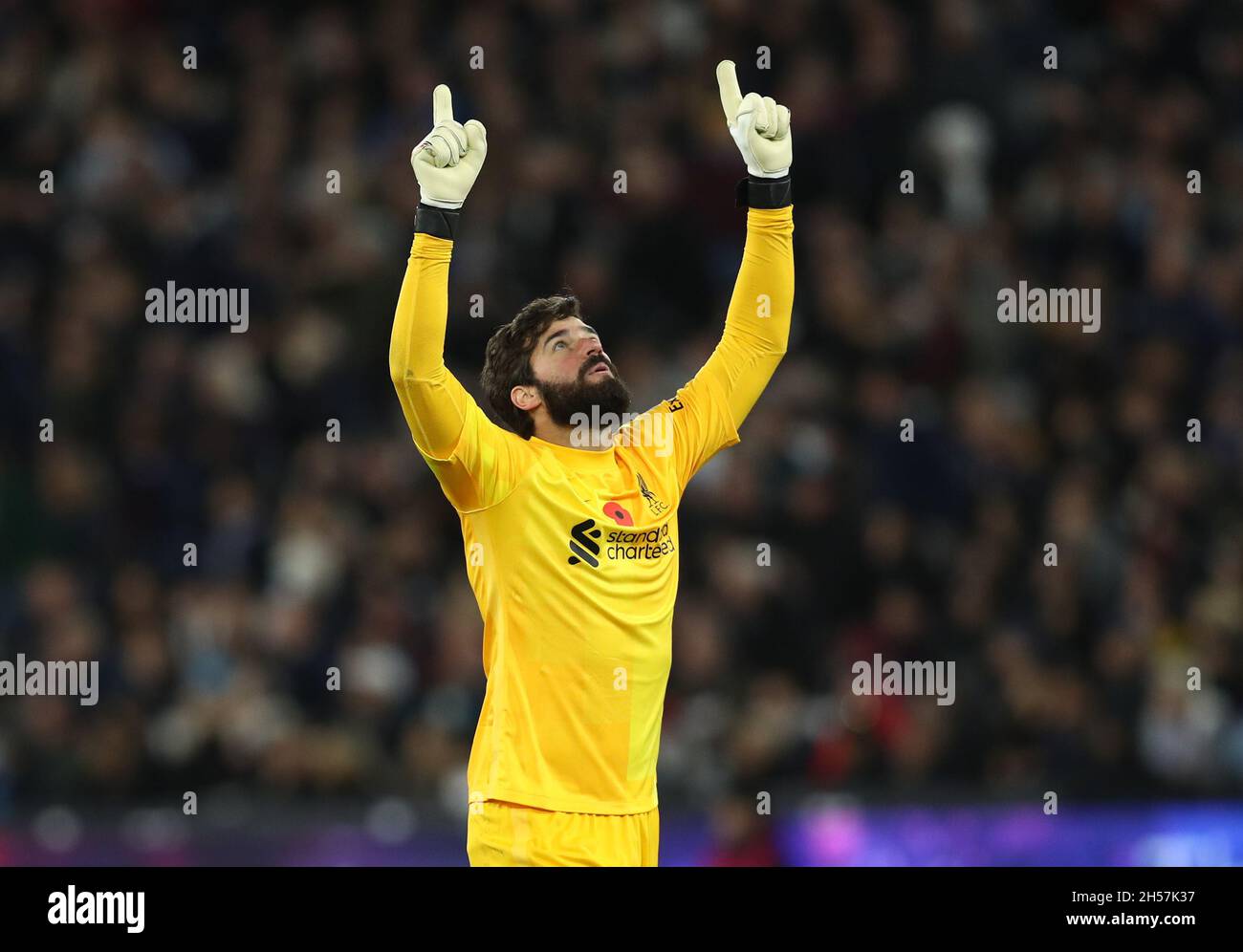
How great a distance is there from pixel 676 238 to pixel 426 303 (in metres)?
6.00

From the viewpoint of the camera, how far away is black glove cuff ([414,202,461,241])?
5461 mm

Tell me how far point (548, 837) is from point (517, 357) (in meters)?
1.57

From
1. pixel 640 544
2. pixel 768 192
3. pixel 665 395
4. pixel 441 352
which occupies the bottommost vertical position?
pixel 640 544

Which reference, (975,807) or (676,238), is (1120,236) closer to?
(676,238)

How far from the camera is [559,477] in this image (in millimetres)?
5719

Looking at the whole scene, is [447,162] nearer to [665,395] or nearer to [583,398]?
[583,398]

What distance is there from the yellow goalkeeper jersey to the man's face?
0.14 meters

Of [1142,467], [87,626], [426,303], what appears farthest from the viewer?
[1142,467]

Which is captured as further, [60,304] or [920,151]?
[920,151]

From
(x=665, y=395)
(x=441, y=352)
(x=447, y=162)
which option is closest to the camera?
(x=441, y=352)

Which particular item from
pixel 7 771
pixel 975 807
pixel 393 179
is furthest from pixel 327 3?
pixel 975 807

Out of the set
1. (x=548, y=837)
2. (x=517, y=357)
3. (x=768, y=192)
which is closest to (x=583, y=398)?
(x=517, y=357)

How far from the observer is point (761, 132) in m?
6.08

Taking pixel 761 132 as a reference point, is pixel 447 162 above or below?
below
